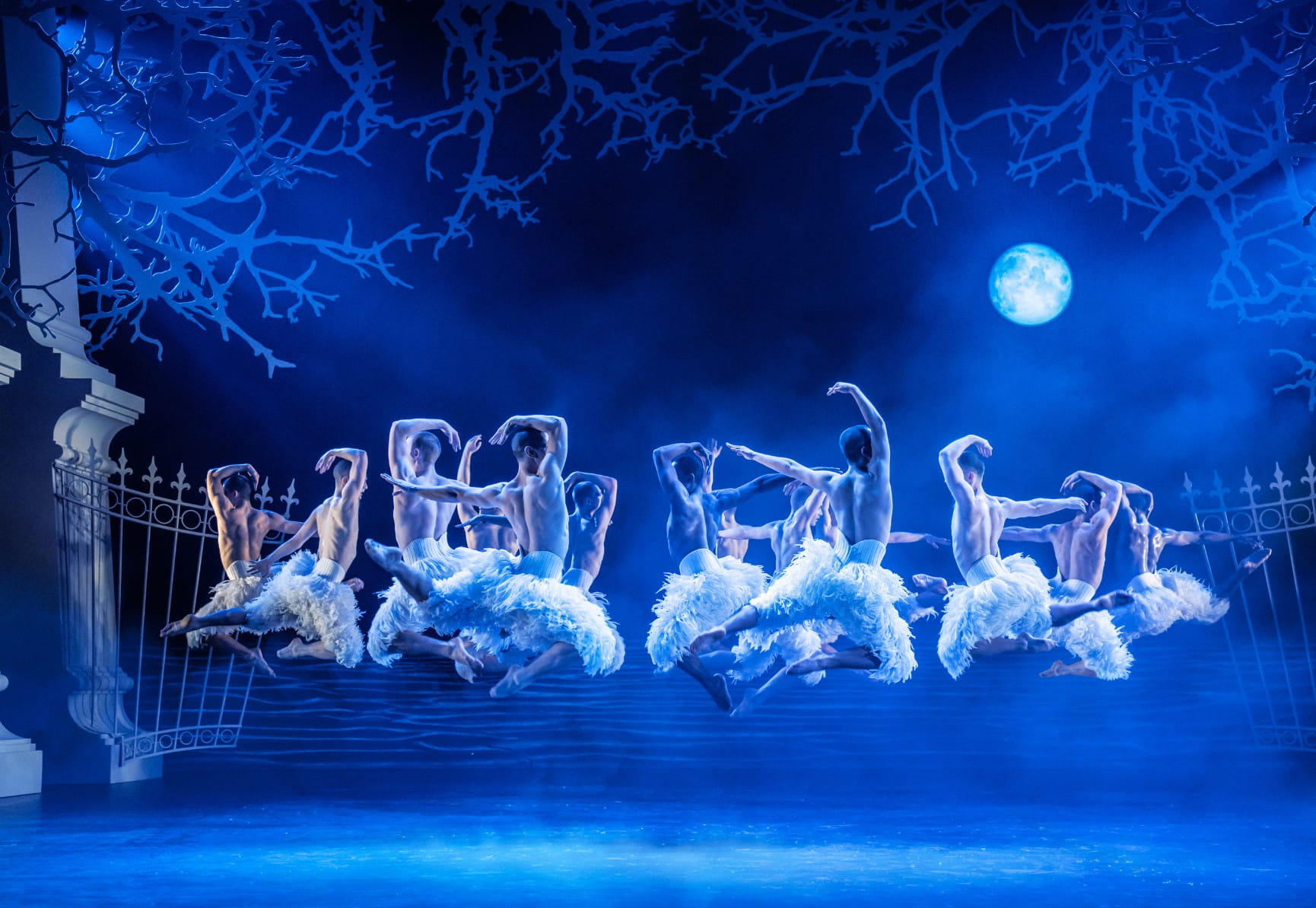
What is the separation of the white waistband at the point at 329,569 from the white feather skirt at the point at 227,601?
0.60 metres

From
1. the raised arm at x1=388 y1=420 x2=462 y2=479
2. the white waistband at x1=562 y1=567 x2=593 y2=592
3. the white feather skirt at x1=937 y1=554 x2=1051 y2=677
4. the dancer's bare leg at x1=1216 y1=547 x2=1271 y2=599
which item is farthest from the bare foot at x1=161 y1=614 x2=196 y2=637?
the dancer's bare leg at x1=1216 y1=547 x2=1271 y2=599

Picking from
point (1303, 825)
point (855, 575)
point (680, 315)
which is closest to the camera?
point (1303, 825)

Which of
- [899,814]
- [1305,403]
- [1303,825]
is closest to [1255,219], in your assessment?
[1305,403]

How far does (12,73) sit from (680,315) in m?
4.62

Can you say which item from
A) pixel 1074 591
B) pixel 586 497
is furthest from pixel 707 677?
pixel 1074 591

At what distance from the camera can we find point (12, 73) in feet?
24.3

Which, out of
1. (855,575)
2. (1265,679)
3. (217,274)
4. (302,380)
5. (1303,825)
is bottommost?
(1303,825)

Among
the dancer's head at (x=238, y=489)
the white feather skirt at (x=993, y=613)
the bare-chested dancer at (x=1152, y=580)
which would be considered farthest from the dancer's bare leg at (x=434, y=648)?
the bare-chested dancer at (x=1152, y=580)

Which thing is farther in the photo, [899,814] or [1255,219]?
[1255,219]

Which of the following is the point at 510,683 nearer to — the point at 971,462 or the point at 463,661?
the point at 463,661

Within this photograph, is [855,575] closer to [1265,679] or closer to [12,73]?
[1265,679]

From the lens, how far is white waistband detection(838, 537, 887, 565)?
244 inches

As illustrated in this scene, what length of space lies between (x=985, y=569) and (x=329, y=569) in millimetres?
3876

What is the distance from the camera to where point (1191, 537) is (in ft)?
24.6
